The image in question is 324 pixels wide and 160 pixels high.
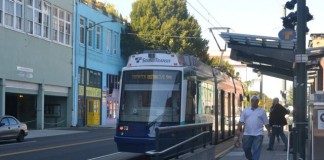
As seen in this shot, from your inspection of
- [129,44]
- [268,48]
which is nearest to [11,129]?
[268,48]

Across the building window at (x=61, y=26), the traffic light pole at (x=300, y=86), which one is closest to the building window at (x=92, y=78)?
the building window at (x=61, y=26)

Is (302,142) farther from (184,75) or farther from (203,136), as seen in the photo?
(184,75)

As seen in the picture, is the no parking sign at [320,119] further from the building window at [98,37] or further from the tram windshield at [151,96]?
the building window at [98,37]

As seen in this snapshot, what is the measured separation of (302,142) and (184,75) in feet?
15.3

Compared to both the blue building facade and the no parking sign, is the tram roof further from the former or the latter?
the blue building facade

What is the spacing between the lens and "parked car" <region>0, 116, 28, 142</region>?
2547 centimetres

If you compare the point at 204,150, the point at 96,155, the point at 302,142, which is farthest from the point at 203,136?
the point at 96,155

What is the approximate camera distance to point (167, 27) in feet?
190

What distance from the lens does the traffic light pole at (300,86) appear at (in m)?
11.4

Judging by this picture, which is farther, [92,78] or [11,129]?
[92,78]

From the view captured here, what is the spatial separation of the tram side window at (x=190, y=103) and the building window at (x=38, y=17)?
83.2 feet

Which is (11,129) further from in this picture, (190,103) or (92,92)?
(92,92)

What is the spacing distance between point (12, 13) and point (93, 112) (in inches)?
613

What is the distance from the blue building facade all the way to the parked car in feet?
51.2
